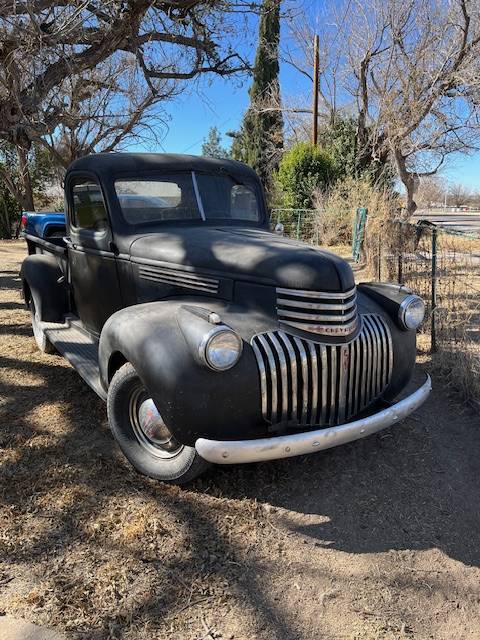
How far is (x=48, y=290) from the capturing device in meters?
4.88

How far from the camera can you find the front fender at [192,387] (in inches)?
96.4

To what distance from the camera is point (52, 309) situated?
4855 mm

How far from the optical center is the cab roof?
3877mm

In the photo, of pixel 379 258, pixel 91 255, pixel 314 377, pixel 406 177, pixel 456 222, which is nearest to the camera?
pixel 314 377

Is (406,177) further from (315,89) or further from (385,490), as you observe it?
(385,490)

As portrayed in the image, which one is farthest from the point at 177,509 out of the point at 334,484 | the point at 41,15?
the point at 41,15

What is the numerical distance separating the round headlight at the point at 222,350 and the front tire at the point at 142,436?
566mm

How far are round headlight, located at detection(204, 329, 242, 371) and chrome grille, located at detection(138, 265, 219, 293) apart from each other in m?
0.65

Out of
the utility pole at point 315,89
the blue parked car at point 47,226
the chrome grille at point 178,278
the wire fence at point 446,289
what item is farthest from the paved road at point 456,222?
the chrome grille at point 178,278

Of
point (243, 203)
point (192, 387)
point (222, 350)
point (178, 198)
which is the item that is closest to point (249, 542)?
point (192, 387)

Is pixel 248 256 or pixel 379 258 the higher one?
pixel 248 256

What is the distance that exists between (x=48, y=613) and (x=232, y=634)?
727 mm

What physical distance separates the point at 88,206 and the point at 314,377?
244cm

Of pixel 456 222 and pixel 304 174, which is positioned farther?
pixel 456 222
